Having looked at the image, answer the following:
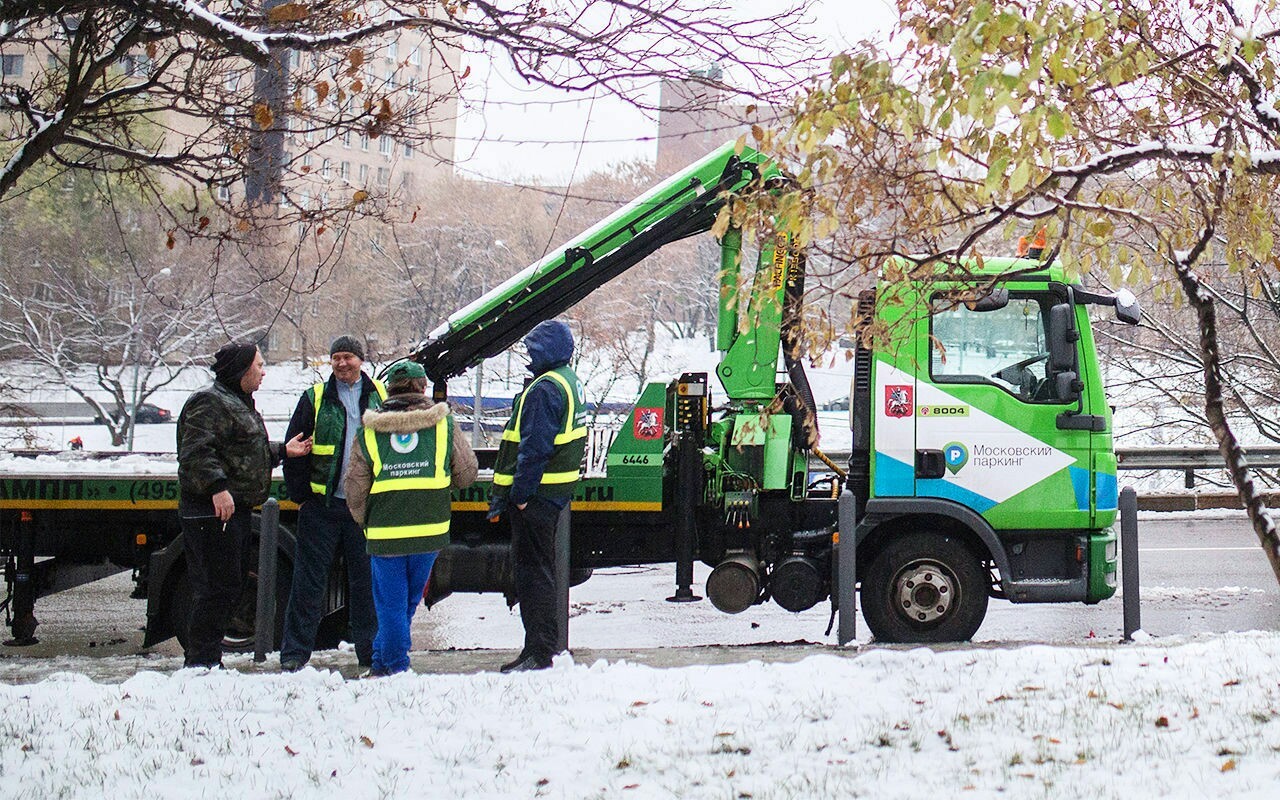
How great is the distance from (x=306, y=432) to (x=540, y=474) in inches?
55.1

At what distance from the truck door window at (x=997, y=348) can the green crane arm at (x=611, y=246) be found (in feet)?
3.94

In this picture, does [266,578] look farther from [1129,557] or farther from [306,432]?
[1129,557]

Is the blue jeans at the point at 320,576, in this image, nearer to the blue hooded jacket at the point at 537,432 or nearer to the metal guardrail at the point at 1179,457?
the blue hooded jacket at the point at 537,432

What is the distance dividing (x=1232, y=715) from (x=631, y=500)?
13.0 feet

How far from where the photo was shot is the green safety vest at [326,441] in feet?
22.9

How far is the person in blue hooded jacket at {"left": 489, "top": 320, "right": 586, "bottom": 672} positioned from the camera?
21.9 ft

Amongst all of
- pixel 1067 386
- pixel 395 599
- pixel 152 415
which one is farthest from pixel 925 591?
pixel 152 415

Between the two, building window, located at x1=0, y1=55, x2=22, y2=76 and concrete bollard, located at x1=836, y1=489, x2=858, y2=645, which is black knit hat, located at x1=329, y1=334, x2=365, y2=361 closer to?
building window, located at x1=0, y1=55, x2=22, y2=76

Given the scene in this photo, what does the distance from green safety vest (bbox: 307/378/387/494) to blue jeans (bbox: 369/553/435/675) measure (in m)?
0.64

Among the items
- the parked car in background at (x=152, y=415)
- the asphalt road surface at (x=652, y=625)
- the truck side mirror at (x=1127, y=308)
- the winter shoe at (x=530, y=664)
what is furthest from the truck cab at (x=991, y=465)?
the parked car in background at (x=152, y=415)

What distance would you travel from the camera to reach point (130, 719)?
5.69 metres

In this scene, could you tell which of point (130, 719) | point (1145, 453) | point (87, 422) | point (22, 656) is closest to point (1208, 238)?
point (130, 719)

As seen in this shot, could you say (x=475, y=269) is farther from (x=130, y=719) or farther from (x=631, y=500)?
(x=130, y=719)

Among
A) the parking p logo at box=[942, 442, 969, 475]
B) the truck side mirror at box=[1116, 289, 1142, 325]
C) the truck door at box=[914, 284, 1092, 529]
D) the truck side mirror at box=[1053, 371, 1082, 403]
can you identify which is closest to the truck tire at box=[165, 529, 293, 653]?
the truck door at box=[914, 284, 1092, 529]
